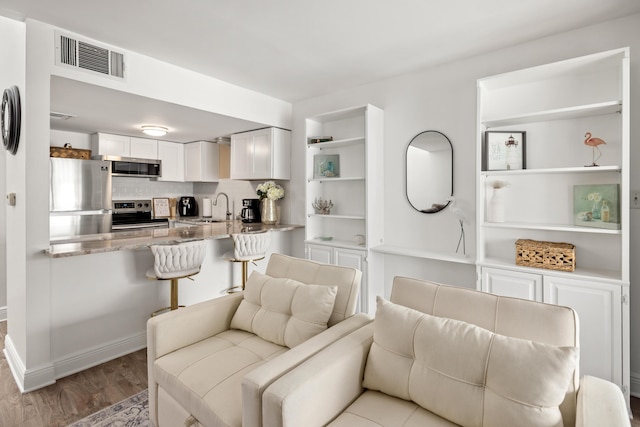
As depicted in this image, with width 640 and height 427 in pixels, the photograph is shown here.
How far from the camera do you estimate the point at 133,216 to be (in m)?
4.94

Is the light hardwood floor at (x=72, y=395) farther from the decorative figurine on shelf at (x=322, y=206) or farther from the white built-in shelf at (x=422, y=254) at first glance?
the decorative figurine on shelf at (x=322, y=206)

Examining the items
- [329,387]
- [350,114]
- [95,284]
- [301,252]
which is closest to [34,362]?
[95,284]

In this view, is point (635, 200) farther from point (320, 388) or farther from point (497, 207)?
point (320, 388)

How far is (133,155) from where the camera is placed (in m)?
4.81

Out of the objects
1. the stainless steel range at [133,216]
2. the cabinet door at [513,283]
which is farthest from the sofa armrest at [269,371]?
the stainless steel range at [133,216]

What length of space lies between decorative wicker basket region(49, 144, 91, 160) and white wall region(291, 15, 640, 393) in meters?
3.25

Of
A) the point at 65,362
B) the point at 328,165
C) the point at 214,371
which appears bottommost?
the point at 65,362

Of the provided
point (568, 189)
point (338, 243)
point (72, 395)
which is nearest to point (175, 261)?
point (72, 395)

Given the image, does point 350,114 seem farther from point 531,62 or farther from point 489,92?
point 531,62

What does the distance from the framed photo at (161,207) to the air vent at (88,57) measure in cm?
303

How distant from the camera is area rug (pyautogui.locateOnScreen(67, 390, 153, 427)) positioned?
1960mm

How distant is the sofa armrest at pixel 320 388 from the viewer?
3.70ft

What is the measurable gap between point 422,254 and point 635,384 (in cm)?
164

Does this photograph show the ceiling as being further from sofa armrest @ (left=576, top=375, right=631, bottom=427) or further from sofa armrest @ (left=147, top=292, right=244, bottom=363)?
sofa armrest @ (left=576, top=375, right=631, bottom=427)
